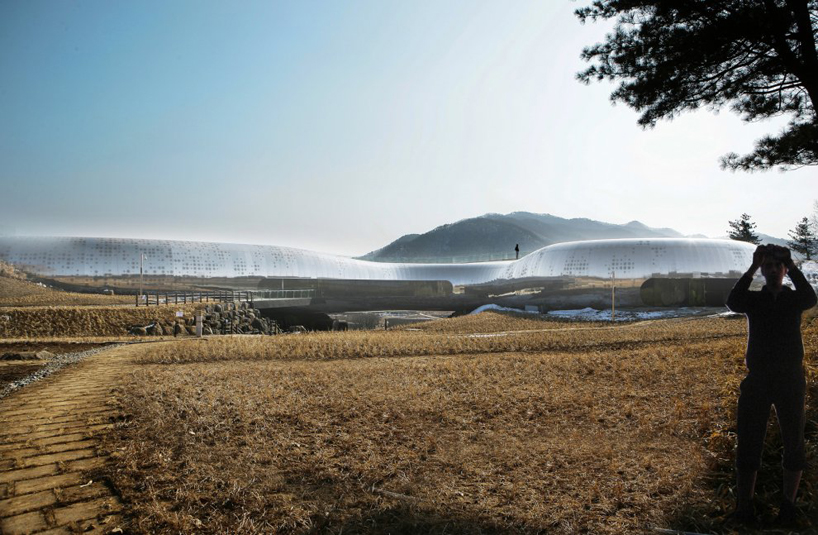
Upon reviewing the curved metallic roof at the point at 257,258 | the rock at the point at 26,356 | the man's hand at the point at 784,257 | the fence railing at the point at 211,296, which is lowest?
the rock at the point at 26,356

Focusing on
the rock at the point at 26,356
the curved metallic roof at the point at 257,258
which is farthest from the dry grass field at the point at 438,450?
the curved metallic roof at the point at 257,258

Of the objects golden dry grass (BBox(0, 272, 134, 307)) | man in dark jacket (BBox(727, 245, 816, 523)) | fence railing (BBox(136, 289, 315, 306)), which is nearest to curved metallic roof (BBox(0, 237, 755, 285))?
golden dry grass (BBox(0, 272, 134, 307))

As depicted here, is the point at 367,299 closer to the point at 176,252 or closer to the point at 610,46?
the point at 176,252

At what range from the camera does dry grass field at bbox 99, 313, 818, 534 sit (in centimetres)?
453

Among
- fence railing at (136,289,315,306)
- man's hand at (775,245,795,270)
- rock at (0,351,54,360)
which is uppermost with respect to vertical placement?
man's hand at (775,245,795,270)

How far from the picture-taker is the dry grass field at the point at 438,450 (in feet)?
14.9

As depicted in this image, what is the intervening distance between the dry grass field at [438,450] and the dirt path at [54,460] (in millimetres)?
270

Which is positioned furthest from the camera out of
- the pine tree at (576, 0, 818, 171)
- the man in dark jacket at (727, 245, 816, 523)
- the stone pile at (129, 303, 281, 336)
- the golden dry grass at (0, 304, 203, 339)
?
the stone pile at (129, 303, 281, 336)

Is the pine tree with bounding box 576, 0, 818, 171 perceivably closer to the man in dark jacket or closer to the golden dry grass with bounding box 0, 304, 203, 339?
the man in dark jacket

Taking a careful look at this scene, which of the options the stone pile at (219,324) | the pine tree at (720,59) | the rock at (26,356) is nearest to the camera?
the pine tree at (720,59)

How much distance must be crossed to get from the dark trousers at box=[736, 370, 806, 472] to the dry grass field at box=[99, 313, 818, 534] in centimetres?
56

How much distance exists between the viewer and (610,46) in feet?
29.9

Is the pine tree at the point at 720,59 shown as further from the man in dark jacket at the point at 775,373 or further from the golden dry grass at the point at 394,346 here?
the golden dry grass at the point at 394,346

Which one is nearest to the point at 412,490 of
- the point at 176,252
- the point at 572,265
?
the point at 572,265
